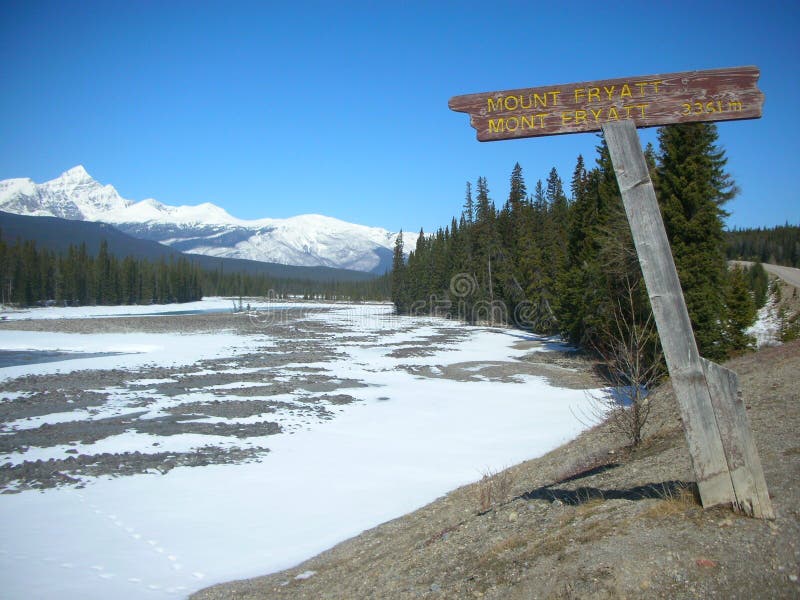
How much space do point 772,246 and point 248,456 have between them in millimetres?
116243

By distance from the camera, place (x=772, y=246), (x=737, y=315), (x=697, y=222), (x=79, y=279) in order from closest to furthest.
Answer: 1. (x=697, y=222)
2. (x=737, y=315)
3. (x=772, y=246)
4. (x=79, y=279)

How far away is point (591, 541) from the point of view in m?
5.03

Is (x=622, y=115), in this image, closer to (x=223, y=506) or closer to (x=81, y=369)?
(x=223, y=506)

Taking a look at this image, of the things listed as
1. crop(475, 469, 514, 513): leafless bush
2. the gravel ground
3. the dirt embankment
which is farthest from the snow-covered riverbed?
crop(475, 469, 514, 513): leafless bush

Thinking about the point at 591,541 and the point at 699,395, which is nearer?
the point at 699,395

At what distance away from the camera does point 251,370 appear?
30953 mm

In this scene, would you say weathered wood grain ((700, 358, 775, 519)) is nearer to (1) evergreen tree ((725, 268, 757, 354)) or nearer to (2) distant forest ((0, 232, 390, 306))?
(1) evergreen tree ((725, 268, 757, 354))

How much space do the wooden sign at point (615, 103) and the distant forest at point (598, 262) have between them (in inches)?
153

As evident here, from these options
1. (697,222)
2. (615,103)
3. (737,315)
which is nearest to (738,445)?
(615,103)

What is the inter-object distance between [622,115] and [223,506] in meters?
10.7

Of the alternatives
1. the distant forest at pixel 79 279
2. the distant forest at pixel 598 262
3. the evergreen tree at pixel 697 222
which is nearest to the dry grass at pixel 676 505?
the distant forest at pixel 598 262

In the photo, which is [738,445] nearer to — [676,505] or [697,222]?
[676,505]

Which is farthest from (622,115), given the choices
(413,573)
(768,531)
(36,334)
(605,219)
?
(36,334)

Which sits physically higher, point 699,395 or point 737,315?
point 699,395
